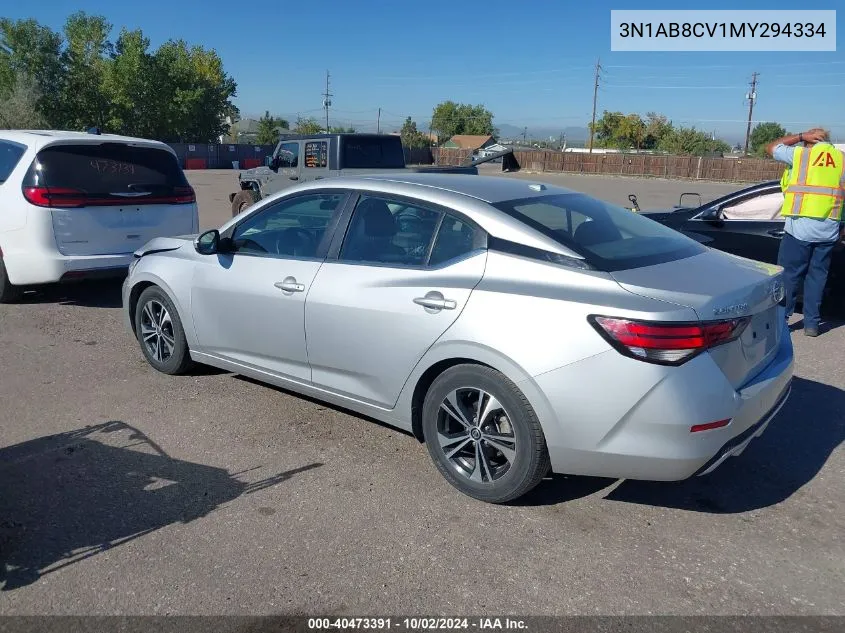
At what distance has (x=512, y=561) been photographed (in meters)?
3.17

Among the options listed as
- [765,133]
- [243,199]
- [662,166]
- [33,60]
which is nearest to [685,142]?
[765,133]

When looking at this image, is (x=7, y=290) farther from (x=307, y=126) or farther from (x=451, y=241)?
(x=307, y=126)

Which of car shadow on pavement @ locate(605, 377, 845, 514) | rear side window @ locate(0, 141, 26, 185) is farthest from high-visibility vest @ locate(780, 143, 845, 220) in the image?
rear side window @ locate(0, 141, 26, 185)

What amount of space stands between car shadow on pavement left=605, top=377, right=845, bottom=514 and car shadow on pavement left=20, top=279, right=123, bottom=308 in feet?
20.3

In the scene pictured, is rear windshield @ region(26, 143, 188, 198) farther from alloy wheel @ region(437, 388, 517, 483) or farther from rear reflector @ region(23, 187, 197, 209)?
alloy wheel @ region(437, 388, 517, 483)

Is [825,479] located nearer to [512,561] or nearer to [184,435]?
[512,561]

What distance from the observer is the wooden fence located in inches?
2057

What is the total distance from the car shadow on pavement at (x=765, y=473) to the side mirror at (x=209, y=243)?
297 centimetres

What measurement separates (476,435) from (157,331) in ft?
9.72

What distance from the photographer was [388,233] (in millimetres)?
4137

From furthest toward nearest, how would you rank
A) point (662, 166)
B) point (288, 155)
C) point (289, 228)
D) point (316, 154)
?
point (662, 166) → point (288, 155) → point (316, 154) → point (289, 228)

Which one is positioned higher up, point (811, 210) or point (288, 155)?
point (288, 155)

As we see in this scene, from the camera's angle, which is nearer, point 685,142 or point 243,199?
point 243,199

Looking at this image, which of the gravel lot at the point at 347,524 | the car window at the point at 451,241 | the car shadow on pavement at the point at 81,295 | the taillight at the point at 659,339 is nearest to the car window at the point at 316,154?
the car shadow on pavement at the point at 81,295
